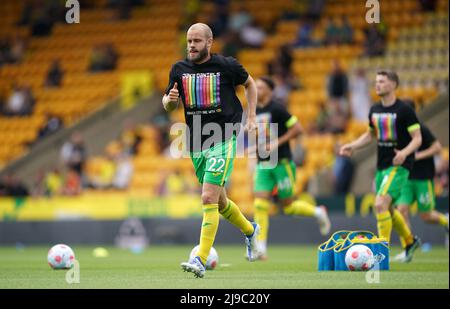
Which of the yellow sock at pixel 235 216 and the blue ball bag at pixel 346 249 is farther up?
the yellow sock at pixel 235 216

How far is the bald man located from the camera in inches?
426

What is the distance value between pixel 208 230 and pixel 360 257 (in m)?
1.97

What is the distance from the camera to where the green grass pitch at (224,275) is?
10.4 meters

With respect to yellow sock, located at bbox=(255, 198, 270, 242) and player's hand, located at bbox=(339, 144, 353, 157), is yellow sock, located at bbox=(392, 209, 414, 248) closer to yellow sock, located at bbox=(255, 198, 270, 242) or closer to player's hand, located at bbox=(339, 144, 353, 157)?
player's hand, located at bbox=(339, 144, 353, 157)

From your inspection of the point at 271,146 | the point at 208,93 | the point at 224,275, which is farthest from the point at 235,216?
the point at 271,146

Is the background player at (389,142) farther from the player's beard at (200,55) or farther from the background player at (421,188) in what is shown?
the player's beard at (200,55)

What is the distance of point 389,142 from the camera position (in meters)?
13.6

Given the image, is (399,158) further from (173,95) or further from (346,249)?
(173,95)

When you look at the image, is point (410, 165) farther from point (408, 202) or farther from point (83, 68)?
point (83, 68)

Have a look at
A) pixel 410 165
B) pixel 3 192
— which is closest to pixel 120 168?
pixel 3 192

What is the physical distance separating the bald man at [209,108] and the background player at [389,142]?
9.47ft

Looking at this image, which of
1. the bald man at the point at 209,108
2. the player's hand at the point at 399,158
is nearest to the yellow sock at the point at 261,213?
the player's hand at the point at 399,158

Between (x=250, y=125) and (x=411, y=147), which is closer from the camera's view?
(x=250, y=125)

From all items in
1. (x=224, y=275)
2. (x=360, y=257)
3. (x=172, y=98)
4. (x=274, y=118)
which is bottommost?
(x=224, y=275)
